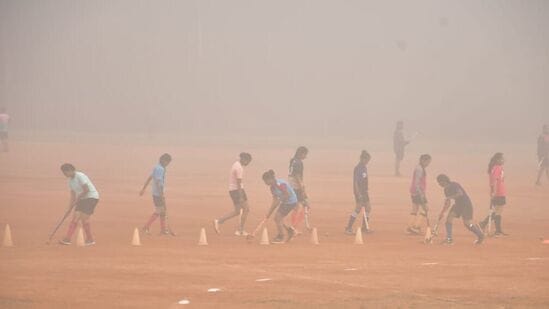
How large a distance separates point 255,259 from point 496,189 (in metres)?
6.09

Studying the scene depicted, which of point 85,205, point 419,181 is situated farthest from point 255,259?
point 419,181

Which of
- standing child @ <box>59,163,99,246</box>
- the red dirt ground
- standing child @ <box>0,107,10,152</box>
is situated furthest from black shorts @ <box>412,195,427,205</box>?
standing child @ <box>0,107,10,152</box>

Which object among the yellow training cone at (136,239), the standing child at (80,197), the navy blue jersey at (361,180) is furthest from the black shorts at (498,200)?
the standing child at (80,197)

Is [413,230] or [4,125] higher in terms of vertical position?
[4,125]

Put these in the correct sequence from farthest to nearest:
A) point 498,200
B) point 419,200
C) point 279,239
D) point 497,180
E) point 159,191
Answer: point 419,200 → point 498,200 → point 497,180 → point 159,191 → point 279,239

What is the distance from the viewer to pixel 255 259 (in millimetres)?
17641

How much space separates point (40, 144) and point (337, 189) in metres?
20.4

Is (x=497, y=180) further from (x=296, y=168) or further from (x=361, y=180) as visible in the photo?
(x=296, y=168)

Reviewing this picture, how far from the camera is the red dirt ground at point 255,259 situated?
Answer: 45.2ft

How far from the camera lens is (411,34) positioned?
8575 centimetres

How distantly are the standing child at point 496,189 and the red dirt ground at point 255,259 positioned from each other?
490 millimetres

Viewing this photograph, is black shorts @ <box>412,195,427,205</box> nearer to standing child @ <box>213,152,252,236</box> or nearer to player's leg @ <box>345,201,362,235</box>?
player's leg @ <box>345,201,362,235</box>

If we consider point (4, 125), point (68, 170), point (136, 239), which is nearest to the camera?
point (68, 170)

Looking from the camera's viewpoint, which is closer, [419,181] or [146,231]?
[146,231]
